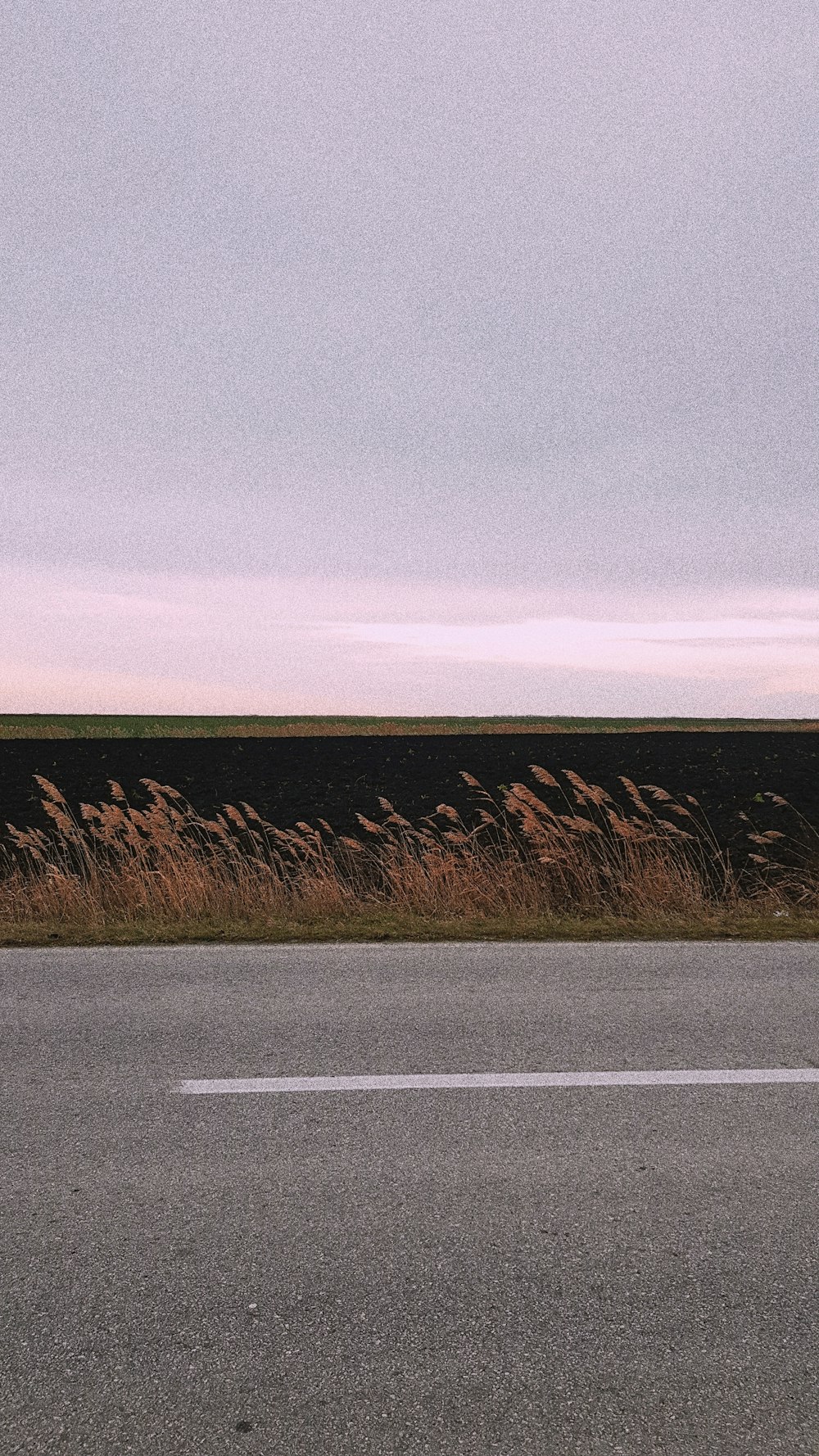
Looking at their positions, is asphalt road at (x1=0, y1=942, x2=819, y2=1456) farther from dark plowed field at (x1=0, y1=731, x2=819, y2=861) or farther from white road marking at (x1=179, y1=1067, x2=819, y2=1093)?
dark plowed field at (x1=0, y1=731, x2=819, y2=861)

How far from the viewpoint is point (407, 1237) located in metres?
3.32

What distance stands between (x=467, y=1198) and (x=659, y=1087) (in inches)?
54.8

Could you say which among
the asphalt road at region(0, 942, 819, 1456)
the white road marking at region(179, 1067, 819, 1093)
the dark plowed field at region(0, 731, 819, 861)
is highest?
the dark plowed field at region(0, 731, 819, 861)

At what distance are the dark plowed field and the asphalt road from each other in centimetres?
1130

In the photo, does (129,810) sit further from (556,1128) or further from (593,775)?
(593,775)

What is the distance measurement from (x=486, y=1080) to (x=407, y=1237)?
1335mm

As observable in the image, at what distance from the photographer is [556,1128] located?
13.5ft

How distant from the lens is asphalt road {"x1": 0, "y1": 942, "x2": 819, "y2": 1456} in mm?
2576

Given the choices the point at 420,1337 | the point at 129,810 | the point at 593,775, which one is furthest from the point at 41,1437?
the point at 593,775

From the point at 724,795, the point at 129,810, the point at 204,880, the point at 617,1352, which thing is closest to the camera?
the point at 617,1352

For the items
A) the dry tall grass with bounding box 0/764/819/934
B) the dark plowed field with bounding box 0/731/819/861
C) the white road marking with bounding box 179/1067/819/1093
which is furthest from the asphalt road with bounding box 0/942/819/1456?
the dark plowed field with bounding box 0/731/819/861

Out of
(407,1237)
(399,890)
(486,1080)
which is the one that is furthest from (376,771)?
(407,1237)

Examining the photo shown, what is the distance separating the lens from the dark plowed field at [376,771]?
20344 mm

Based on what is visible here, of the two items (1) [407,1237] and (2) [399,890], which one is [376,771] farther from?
(1) [407,1237]
